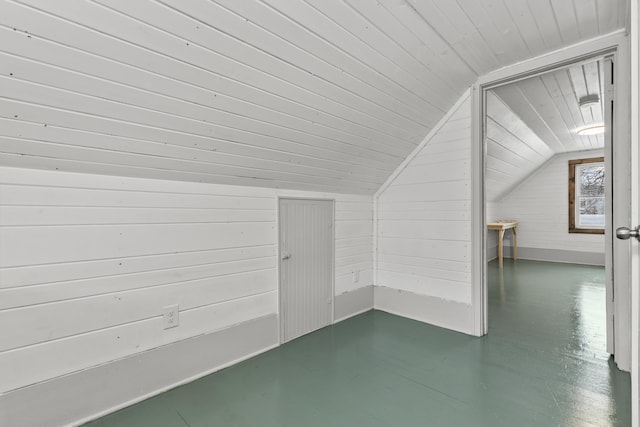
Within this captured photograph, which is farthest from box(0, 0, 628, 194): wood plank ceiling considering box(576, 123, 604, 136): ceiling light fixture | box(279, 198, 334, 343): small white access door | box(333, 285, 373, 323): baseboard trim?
box(576, 123, 604, 136): ceiling light fixture

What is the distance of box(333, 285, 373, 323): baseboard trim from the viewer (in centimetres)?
296

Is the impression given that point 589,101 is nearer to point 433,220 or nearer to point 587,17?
point 587,17

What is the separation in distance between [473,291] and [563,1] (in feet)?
6.79

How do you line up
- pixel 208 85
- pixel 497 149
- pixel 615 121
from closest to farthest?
pixel 208 85 → pixel 615 121 → pixel 497 149

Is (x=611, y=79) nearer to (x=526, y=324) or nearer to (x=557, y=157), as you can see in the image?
(x=526, y=324)

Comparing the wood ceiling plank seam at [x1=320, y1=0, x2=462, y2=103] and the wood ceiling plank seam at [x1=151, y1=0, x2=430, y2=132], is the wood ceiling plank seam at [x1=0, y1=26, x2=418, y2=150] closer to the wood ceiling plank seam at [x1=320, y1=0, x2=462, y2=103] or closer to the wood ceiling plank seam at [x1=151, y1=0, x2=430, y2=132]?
the wood ceiling plank seam at [x1=151, y1=0, x2=430, y2=132]

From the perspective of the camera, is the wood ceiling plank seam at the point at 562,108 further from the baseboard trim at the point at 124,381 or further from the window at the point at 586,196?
the baseboard trim at the point at 124,381

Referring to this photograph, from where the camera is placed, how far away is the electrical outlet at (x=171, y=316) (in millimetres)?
1822

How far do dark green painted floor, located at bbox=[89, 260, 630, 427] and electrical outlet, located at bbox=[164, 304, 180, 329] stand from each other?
39 cm

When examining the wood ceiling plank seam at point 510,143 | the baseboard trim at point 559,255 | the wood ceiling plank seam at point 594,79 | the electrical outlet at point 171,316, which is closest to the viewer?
the electrical outlet at point 171,316

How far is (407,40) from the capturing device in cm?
179

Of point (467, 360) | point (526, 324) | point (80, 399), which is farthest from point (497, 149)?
point (80, 399)

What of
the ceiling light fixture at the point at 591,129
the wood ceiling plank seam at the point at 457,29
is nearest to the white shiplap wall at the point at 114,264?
the wood ceiling plank seam at the point at 457,29

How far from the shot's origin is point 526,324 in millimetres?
2787
